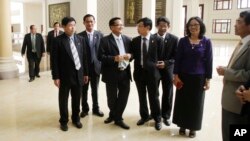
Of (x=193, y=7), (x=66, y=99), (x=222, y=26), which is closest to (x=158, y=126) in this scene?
(x=66, y=99)

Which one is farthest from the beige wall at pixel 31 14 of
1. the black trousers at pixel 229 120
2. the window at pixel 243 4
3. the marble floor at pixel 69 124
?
the black trousers at pixel 229 120

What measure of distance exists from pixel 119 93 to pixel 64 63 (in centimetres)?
83

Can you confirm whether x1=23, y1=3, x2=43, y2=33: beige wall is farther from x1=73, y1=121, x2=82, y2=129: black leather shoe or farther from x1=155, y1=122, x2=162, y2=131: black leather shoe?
x1=155, y1=122, x2=162, y2=131: black leather shoe

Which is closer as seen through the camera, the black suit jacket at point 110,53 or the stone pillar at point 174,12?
the black suit jacket at point 110,53

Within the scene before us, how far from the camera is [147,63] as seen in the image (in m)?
3.63

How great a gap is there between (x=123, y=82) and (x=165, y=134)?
867 millimetres

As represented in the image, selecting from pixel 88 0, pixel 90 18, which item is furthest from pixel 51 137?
pixel 88 0

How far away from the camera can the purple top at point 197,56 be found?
327cm

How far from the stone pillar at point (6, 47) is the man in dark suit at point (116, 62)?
14.3ft

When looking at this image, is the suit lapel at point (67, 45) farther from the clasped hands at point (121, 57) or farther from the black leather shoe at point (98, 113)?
the black leather shoe at point (98, 113)

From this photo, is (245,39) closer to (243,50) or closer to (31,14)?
(243,50)

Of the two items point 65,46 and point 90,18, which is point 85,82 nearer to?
point 65,46

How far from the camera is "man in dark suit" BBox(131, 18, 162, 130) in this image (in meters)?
3.63

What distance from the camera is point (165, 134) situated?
11.9 feet
